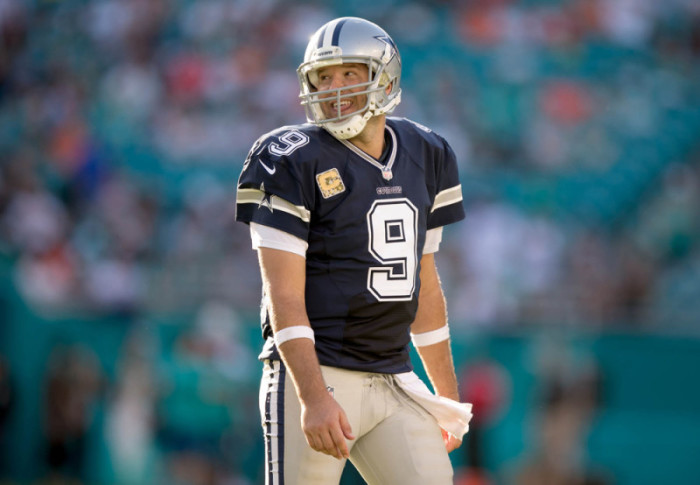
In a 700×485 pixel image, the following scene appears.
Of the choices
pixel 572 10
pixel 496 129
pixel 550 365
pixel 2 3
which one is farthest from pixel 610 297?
pixel 2 3

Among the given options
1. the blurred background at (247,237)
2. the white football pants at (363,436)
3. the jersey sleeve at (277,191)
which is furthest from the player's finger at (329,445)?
the blurred background at (247,237)

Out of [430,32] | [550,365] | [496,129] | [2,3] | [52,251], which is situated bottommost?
[550,365]

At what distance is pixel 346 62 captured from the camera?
3350 millimetres

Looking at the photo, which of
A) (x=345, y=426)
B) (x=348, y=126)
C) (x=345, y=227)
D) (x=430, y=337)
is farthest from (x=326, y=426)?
(x=348, y=126)

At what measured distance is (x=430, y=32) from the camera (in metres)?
12.6

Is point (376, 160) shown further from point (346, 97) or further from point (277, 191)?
point (277, 191)

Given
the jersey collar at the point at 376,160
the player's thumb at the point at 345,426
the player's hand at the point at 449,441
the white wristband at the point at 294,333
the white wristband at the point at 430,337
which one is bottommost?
Answer: the player's hand at the point at 449,441

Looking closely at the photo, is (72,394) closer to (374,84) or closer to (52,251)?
(52,251)

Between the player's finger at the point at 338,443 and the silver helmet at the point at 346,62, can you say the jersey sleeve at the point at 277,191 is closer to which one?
the silver helmet at the point at 346,62

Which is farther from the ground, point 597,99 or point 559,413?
point 597,99

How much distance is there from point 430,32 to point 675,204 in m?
3.81

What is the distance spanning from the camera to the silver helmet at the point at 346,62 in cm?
330

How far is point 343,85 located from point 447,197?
499mm

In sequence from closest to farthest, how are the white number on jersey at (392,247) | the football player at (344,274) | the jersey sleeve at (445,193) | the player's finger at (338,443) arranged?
the player's finger at (338,443) < the football player at (344,274) < the white number on jersey at (392,247) < the jersey sleeve at (445,193)
